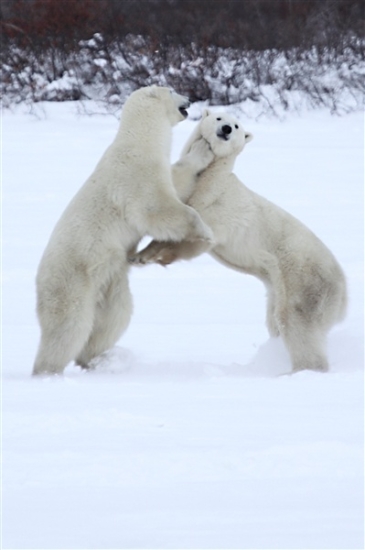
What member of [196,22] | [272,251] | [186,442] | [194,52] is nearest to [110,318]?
[272,251]

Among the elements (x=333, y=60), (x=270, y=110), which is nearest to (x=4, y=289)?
(x=270, y=110)

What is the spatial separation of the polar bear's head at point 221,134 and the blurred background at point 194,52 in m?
8.31

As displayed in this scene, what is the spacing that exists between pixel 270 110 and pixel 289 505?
1071 centimetres

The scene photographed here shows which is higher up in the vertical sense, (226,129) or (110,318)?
(226,129)

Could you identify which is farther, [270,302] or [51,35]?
[51,35]

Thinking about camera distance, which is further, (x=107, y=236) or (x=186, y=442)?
(x=107, y=236)

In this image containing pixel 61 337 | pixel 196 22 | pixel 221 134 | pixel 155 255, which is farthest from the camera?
pixel 196 22

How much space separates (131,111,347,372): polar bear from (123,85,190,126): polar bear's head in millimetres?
133

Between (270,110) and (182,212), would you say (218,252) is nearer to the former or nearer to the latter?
(182,212)

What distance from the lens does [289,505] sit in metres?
2.29

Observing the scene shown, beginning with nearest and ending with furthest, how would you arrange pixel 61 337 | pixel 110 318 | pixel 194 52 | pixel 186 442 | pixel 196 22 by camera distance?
1. pixel 186 442
2. pixel 61 337
3. pixel 110 318
4. pixel 194 52
5. pixel 196 22

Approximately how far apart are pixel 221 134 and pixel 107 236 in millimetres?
720

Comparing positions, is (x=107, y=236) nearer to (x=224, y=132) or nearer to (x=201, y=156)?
(x=201, y=156)

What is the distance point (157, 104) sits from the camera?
4426mm
